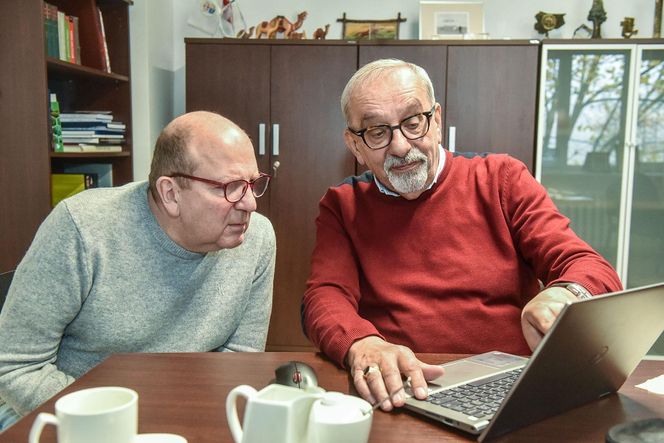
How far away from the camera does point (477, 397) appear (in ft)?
3.09

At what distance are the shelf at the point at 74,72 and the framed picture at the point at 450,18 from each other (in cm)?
172

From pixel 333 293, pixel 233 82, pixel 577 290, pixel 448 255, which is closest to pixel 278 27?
pixel 233 82

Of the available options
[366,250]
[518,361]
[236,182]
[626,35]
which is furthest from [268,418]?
[626,35]

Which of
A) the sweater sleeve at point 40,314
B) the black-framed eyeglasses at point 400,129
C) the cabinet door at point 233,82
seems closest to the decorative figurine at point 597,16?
the cabinet door at point 233,82

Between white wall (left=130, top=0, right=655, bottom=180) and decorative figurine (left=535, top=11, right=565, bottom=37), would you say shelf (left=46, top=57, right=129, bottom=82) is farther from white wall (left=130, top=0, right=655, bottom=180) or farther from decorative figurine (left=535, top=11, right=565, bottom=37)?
decorative figurine (left=535, top=11, right=565, bottom=37)

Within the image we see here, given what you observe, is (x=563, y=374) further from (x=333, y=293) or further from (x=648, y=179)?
(x=648, y=179)

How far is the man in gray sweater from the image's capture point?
1.26 meters

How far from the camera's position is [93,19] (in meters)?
3.18

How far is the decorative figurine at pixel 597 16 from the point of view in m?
3.54

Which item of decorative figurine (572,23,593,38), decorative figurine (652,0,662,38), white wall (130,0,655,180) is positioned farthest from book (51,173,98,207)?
decorative figurine (652,0,662,38)

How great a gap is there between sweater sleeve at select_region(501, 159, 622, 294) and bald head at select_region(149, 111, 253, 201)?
69cm

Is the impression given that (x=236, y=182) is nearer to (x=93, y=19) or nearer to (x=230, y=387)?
(x=230, y=387)

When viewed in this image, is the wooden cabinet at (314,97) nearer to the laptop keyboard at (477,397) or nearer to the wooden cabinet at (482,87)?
the wooden cabinet at (482,87)

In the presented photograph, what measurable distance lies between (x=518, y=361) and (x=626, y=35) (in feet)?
9.94
